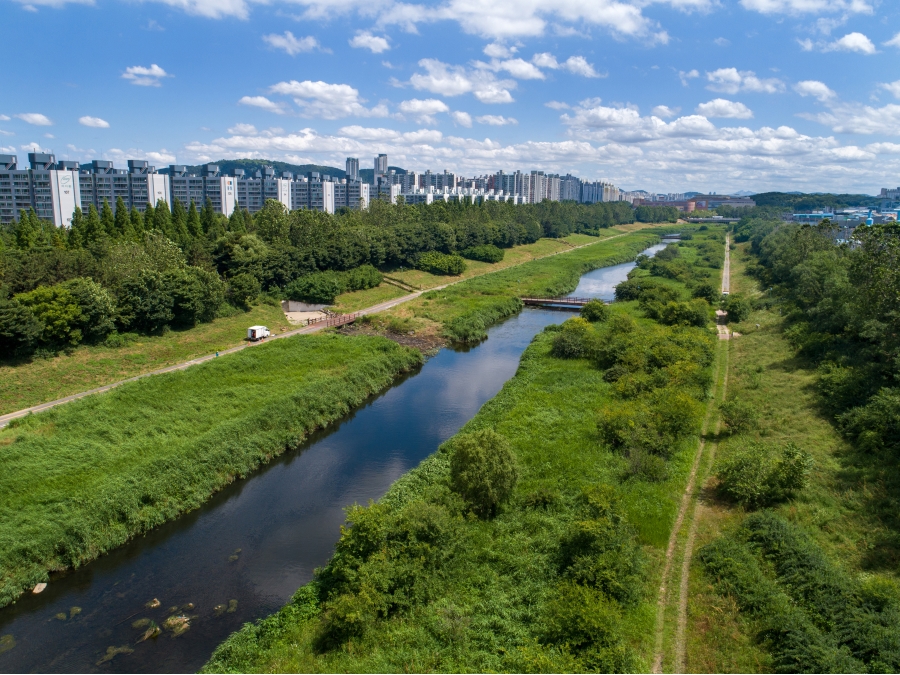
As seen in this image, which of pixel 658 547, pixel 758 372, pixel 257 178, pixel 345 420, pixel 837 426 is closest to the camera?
pixel 658 547

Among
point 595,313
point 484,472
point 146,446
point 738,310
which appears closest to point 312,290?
point 595,313

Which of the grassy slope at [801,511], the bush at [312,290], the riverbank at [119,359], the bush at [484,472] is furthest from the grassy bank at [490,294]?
the bush at [484,472]

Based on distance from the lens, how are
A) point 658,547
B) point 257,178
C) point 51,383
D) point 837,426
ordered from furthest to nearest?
point 257,178 → point 51,383 → point 837,426 → point 658,547

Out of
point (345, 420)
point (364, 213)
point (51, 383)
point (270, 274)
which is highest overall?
point (364, 213)

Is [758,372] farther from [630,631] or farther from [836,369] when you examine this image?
[630,631]

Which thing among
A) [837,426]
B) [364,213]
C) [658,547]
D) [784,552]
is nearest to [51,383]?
[658,547]

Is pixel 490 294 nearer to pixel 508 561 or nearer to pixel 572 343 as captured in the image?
pixel 572 343
